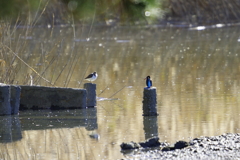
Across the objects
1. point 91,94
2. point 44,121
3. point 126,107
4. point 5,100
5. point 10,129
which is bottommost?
point 10,129

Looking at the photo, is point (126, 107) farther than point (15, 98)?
Yes

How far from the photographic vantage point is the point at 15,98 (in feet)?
33.7

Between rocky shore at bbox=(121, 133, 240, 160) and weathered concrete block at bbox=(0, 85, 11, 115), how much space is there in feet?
10.8

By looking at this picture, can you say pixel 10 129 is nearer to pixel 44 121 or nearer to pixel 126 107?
pixel 44 121

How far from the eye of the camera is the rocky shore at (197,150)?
22.2 ft

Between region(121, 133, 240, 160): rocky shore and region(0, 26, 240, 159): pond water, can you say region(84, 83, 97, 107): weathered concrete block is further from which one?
region(121, 133, 240, 160): rocky shore

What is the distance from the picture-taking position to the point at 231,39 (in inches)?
1026

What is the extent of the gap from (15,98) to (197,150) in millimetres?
4354

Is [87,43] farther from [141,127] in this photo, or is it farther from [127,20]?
[127,20]

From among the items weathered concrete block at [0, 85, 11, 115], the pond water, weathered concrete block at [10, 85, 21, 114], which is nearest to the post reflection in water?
the pond water

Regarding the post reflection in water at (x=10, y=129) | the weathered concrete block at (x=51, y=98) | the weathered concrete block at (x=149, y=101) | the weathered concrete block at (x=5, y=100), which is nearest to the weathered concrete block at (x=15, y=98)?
the weathered concrete block at (x=5, y=100)

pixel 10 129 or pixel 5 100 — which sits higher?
pixel 5 100

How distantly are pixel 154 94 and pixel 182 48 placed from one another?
45.0ft

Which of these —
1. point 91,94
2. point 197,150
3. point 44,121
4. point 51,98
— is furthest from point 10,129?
point 197,150
